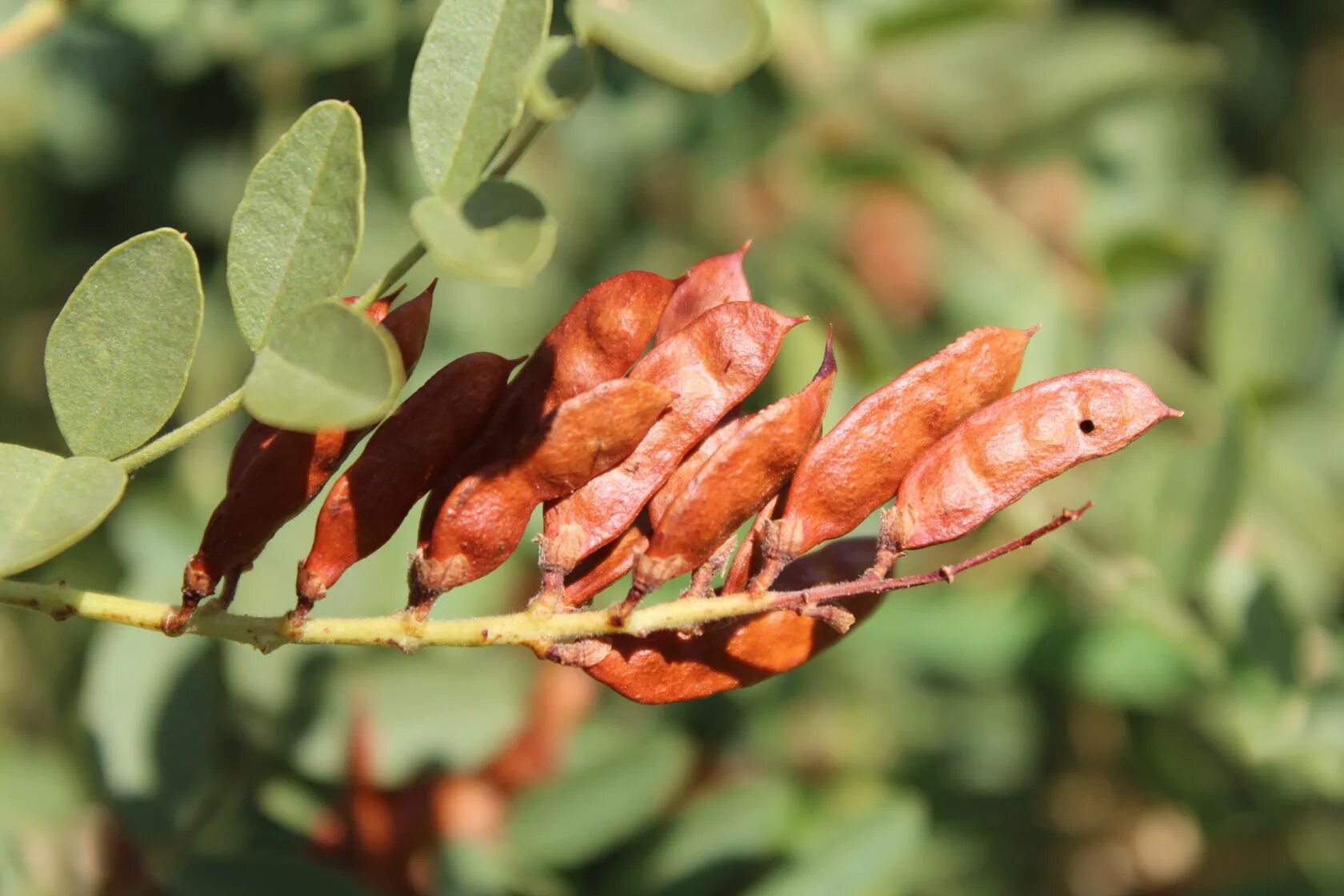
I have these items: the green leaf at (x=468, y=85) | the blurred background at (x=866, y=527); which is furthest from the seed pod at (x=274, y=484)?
the blurred background at (x=866, y=527)

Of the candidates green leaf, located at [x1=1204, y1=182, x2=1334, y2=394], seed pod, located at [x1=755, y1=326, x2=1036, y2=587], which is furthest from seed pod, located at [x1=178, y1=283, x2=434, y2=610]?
green leaf, located at [x1=1204, y1=182, x2=1334, y2=394]

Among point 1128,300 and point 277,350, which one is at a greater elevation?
point 277,350

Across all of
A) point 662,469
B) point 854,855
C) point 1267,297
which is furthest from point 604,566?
point 1267,297

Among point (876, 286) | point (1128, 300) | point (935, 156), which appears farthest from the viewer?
point (876, 286)

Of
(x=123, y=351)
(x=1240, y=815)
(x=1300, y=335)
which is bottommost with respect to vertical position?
(x=1240, y=815)

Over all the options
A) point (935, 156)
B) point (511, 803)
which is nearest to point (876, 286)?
point (935, 156)

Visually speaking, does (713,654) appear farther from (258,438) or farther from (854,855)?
(854,855)

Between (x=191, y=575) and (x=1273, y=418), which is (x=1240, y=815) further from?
(x=191, y=575)

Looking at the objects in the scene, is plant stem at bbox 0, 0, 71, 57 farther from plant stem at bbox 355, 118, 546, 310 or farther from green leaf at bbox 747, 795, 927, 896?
green leaf at bbox 747, 795, 927, 896
